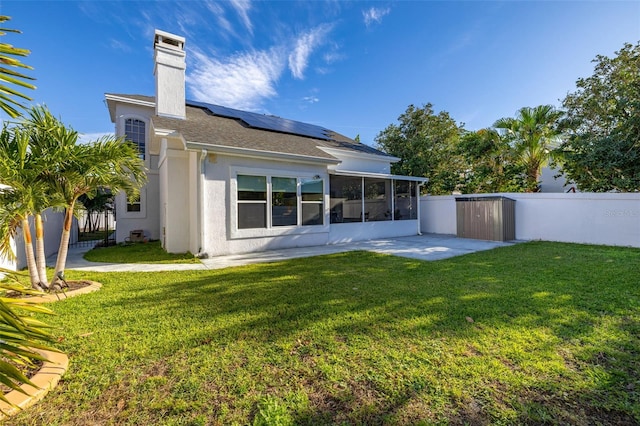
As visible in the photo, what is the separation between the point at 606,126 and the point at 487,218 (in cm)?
688

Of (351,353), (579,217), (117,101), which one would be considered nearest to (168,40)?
(117,101)

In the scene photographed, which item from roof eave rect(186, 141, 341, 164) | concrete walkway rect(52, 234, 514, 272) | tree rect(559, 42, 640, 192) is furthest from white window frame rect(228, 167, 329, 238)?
tree rect(559, 42, 640, 192)

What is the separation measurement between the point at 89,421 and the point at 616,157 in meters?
17.1

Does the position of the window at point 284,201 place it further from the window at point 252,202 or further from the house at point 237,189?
the window at point 252,202

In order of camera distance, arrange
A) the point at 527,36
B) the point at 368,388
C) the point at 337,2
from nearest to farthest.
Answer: the point at 368,388 → the point at 527,36 → the point at 337,2

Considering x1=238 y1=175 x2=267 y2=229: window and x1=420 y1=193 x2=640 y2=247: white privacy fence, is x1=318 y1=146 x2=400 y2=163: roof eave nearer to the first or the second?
x1=238 y1=175 x2=267 y2=229: window

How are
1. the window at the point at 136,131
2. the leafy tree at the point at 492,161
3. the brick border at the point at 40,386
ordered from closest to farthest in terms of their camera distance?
the brick border at the point at 40,386 < the window at the point at 136,131 < the leafy tree at the point at 492,161

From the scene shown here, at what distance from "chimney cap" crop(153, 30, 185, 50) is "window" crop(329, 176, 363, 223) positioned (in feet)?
26.4

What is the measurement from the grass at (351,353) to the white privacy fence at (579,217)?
657 centimetres

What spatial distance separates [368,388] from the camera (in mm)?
2422

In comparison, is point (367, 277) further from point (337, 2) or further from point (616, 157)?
point (616, 157)

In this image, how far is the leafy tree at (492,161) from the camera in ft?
48.9

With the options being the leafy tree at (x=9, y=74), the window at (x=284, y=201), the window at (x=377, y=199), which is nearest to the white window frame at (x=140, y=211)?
the window at (x=284, y=201)

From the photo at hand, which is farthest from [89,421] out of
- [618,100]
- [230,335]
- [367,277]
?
[618,100]
